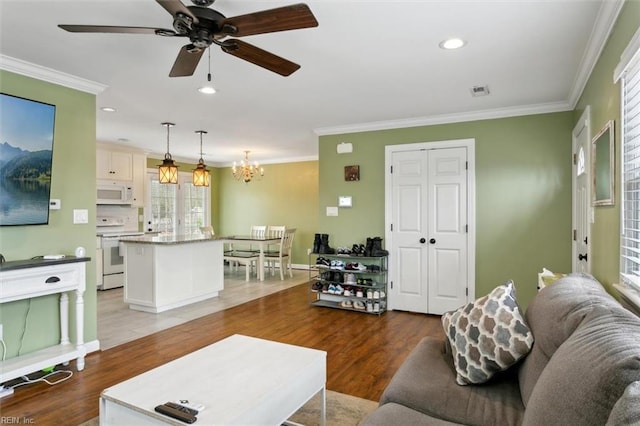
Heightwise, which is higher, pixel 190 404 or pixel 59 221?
pixel 59 221

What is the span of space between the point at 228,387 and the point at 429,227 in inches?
136

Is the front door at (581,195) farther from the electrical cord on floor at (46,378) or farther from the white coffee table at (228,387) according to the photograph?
the electrical cord on floor at (46,378)

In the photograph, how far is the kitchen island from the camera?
4613 mm

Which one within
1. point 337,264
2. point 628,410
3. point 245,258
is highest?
point 628,410

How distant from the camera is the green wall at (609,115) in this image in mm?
1928

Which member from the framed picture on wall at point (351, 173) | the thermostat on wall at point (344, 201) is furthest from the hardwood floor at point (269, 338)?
the framed picture on wall at point (351, 173)

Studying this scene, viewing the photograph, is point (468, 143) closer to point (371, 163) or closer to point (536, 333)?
point (371, 163)

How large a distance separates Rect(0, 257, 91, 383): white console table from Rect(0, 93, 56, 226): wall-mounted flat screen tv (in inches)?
16.4

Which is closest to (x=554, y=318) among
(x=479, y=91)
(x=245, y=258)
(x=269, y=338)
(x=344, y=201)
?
(x=479, y=91)

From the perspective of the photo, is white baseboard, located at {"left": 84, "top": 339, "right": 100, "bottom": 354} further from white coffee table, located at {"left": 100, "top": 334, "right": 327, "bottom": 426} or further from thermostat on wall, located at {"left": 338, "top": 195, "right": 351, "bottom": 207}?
thermostat on wall, located at {"left": 338, "top": 195, "right": 351, "bottom": 207}

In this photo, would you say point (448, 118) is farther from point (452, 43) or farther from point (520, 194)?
point (452, 43)

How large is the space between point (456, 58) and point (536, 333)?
2097 millimetres

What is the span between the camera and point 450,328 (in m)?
1.97

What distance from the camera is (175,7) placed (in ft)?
5.40
